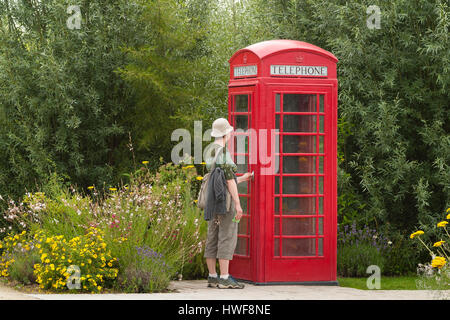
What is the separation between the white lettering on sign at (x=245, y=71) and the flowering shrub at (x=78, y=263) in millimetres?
2631

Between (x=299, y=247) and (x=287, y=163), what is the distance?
1.05 m

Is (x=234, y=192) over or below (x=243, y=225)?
over

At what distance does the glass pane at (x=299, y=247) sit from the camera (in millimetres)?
8766

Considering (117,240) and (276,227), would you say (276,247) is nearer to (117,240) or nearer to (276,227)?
(276,227)

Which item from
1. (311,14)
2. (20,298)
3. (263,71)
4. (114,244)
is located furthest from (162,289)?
(311,14)

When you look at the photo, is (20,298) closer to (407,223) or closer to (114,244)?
(114,244)

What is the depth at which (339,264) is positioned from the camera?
1038 cm

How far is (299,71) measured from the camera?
8734 mm

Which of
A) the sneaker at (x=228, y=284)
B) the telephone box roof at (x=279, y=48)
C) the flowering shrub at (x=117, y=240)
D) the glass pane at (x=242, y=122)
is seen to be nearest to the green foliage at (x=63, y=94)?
the flowering shrub at (x=117, y=240)

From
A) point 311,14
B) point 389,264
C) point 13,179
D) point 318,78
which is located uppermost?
point 311,14

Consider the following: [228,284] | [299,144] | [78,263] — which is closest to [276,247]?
[228,284]

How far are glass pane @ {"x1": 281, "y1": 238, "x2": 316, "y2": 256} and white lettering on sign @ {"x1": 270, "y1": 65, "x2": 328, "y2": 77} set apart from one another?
6.64ft

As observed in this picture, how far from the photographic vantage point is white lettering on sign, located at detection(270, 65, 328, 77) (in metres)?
8.67

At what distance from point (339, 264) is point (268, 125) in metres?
2.87
